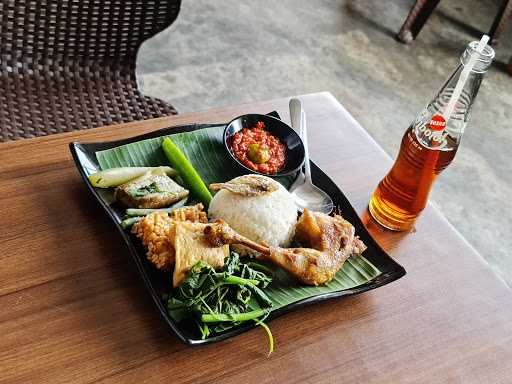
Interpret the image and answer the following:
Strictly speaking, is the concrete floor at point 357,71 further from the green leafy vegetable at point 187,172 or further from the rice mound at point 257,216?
the rice mound at point 257,216

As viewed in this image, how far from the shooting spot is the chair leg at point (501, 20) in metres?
4.04

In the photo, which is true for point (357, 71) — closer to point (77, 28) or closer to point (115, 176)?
point (77, 28)

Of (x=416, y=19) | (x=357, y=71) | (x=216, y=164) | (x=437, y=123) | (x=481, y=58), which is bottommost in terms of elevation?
(x=357, y=71)

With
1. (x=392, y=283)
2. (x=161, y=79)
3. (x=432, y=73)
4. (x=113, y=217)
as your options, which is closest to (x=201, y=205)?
(x=113, y=217)

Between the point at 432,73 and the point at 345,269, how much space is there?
301 cm

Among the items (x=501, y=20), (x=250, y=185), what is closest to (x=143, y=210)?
(x=250, y=185)

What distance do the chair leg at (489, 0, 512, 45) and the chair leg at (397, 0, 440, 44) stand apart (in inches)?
18.8

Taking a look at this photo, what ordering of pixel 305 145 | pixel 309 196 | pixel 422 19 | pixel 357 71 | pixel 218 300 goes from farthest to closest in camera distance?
1. pixel 422 19
2. pixel 357 71
3. pixel 305 145
4. pixel 309 196
5. pixel 218 300

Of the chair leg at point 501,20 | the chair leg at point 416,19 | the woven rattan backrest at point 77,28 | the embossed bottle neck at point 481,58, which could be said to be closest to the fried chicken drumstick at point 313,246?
the embossed bottle neck at point 481,58

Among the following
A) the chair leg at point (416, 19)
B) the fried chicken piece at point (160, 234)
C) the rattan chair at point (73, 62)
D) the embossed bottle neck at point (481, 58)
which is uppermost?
the embossed bottle neck at point (481, 58)

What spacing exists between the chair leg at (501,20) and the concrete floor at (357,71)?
16 cm

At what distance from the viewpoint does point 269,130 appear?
1.63 meters

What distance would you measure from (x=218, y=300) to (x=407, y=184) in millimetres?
600

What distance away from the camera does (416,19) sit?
163 inches
